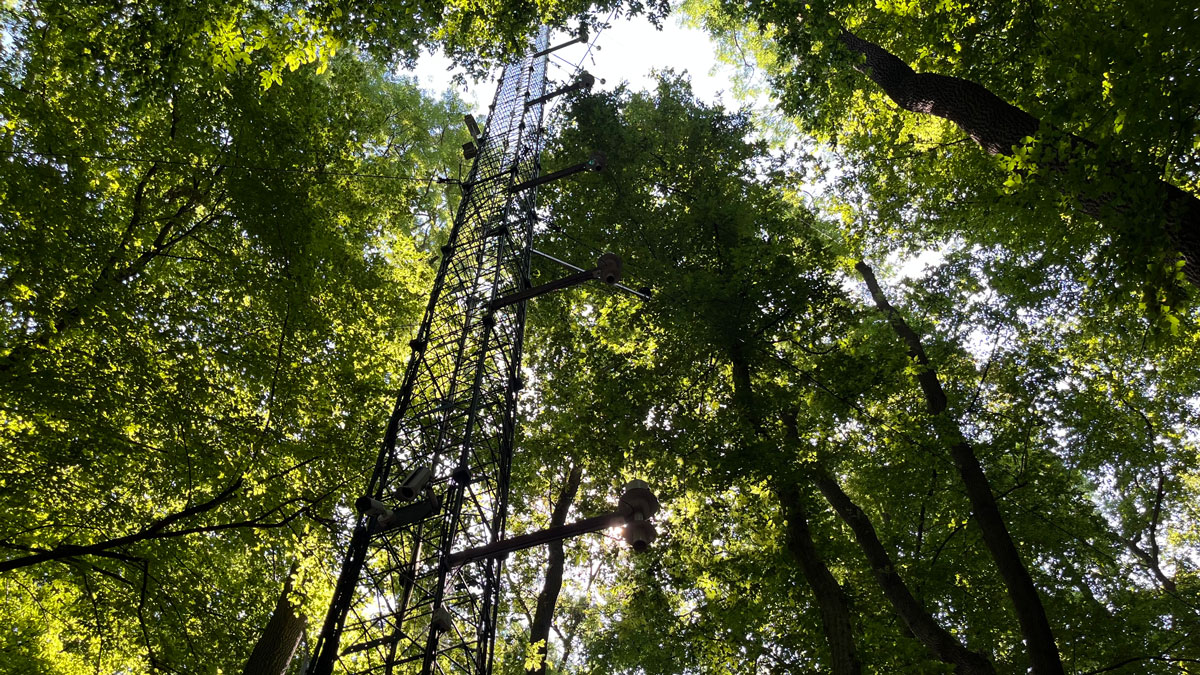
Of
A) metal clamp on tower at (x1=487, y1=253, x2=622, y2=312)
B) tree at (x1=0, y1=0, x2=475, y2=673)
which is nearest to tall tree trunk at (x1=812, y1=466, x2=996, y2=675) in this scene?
metal clamp on tower at (x1=487, y1=253, x2=622, y2=312)

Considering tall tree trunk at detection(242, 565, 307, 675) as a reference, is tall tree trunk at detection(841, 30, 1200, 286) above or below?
above

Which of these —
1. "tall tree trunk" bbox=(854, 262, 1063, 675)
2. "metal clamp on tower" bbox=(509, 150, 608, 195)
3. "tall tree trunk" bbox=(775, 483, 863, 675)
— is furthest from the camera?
"tall tree trunk" bbox=(854, 262, 1063, 675)

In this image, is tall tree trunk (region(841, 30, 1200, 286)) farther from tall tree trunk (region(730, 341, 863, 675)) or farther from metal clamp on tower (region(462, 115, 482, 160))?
metal clamp on tower (region(462, 115, 482, 160))

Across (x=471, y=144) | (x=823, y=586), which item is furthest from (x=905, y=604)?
(x=471, y=144)

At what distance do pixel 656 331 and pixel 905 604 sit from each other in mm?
5277

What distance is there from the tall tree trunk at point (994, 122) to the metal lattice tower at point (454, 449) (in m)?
4.62

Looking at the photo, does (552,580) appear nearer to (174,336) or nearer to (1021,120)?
(174,336)

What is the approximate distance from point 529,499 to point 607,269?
30.1ft

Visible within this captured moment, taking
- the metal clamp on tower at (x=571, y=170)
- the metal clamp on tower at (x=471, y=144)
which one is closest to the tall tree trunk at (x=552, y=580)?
the metal clamp on tower at (x=571, y=170)

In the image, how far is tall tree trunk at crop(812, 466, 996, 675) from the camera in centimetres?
749

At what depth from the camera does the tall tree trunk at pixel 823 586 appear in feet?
24.3

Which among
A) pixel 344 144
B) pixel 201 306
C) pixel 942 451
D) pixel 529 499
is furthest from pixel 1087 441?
pixel 201 306

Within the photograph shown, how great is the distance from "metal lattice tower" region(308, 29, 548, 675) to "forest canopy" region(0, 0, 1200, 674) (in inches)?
54.1

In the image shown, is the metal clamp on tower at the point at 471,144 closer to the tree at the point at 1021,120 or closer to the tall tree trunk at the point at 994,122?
the tree at the point at 1021,120
